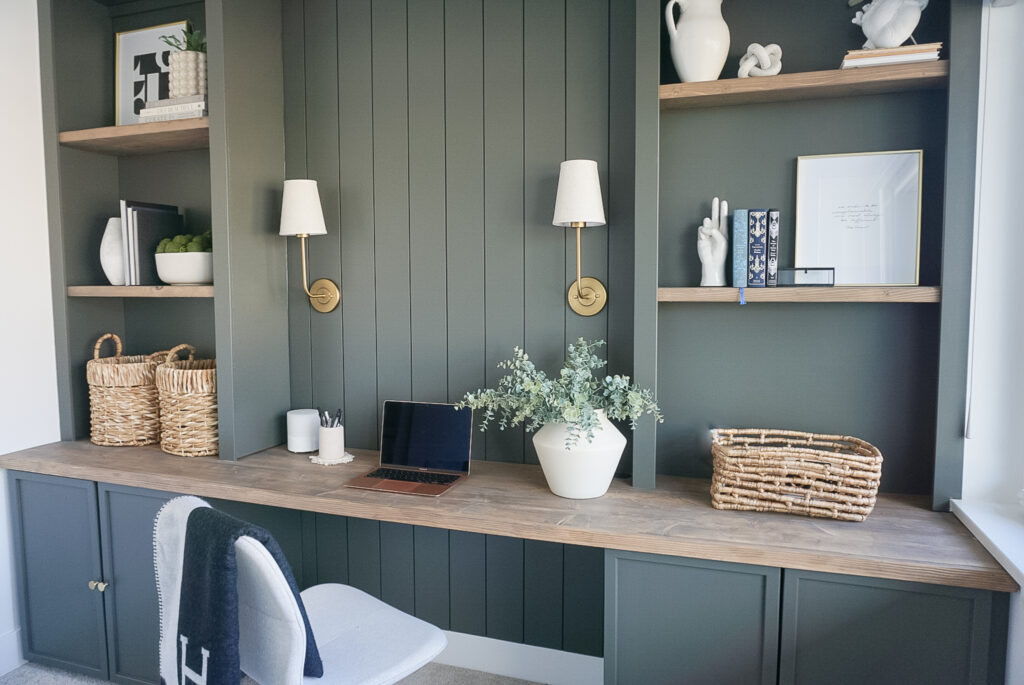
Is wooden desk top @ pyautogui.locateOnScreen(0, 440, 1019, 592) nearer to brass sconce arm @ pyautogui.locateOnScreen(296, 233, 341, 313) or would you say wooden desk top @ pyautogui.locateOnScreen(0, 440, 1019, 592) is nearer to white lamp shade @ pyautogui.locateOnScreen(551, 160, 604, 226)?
brass sconce arm @ pyautogui.locateOnScreen(296, 233, 341, 313)

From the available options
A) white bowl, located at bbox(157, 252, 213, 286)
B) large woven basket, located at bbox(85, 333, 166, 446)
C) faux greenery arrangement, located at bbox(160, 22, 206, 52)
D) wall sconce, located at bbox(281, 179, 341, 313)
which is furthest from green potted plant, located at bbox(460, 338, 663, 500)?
faux greenery arrangement, located at bbox(160, 22, 206, 52)

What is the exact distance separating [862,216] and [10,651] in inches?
126

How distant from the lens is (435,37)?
7.48 feet

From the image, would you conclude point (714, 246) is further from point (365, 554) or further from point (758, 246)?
point (365, 554)

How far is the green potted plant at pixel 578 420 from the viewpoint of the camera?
1831 millimetres

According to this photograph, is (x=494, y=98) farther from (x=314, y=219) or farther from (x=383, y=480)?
(x=383, y=480)

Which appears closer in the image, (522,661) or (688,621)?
(688,621)

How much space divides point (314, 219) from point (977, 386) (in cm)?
203

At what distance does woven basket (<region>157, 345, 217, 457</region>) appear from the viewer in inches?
91.4

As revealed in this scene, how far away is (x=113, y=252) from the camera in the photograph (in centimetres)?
250

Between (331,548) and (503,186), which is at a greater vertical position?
(503,186)

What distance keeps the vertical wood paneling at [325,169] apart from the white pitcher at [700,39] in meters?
1.23

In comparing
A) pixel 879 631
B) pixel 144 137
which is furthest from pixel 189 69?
pixel 879 631

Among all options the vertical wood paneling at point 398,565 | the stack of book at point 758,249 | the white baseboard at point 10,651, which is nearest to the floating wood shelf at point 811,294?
the stack of book at point 758,249
